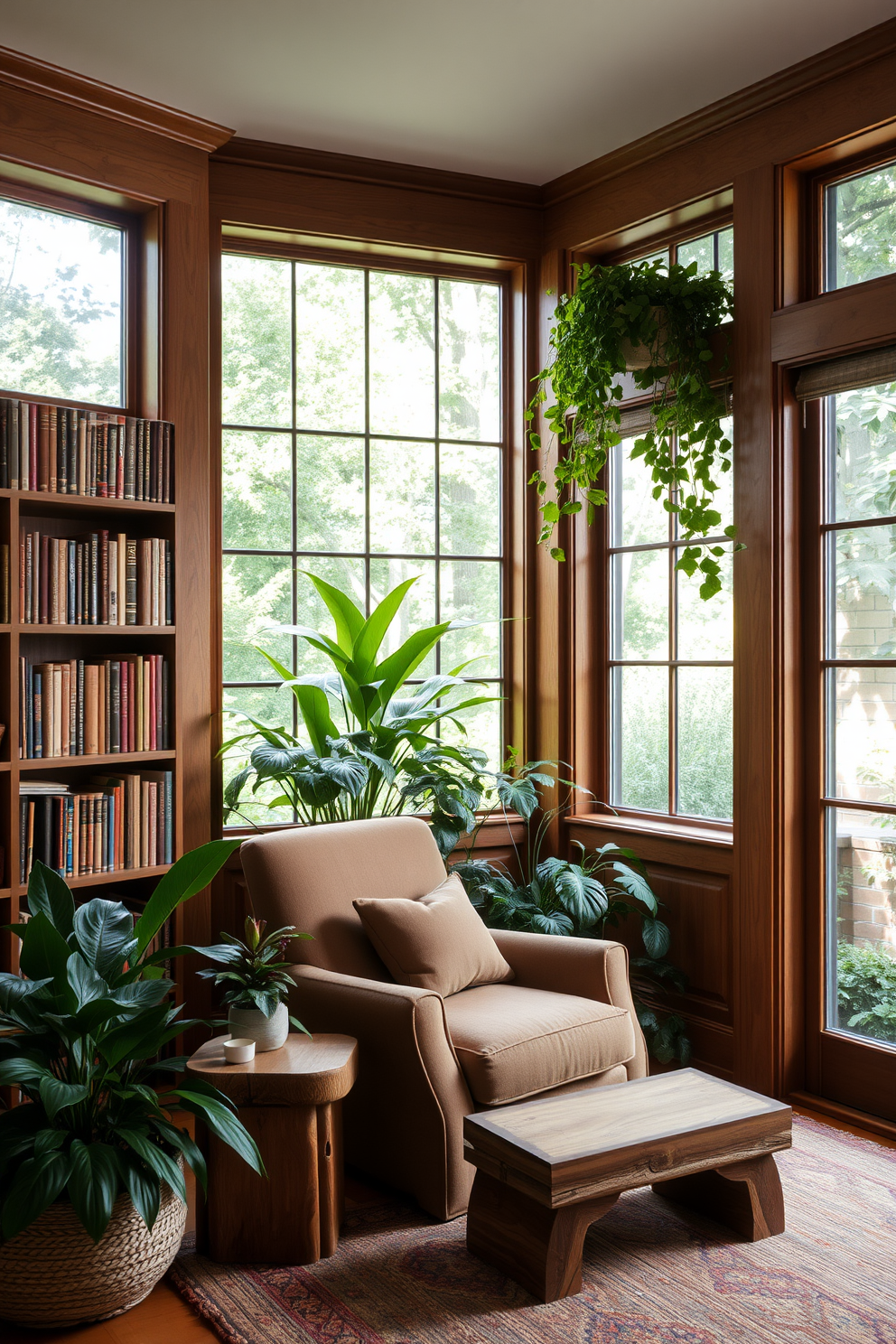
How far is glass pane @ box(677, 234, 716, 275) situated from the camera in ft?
12.0

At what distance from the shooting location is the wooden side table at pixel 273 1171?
243 centimetres

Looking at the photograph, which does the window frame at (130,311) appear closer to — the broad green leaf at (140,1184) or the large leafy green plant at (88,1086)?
the large leafy green plant at (88,1086)

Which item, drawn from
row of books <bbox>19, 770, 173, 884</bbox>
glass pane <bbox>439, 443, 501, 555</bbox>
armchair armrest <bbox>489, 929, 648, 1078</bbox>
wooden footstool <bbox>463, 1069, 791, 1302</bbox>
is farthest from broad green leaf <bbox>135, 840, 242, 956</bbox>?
glass pane <bbox>439, 443, 501, 555</bbox>

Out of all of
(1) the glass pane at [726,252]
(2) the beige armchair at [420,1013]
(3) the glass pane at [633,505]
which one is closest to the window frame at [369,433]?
(3) the glass pane at [633,505]

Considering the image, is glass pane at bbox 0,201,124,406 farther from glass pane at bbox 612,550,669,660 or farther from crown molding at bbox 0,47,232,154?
glass pane at bbox 612,550,669,660

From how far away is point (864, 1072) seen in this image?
320 centimetres

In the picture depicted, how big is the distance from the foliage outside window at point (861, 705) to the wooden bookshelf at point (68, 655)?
1.94m

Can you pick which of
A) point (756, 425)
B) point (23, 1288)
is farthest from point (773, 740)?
point (23, 1288)

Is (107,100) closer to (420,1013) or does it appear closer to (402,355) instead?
(402,355)

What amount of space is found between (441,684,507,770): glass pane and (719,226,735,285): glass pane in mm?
1587

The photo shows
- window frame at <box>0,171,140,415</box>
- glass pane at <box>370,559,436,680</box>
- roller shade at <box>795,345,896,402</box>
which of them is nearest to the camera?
roller shade at <box>795,345,896,402</box>

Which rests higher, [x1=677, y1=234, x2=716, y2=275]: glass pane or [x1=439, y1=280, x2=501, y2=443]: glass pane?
[x1=677, y1=234, x2=716, y2=275]: glass pane

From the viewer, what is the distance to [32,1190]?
2082 mm

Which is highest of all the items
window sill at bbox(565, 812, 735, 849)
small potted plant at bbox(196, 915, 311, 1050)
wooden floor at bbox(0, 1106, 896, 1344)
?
window sill at bbox(565, 812, 735, 849)
